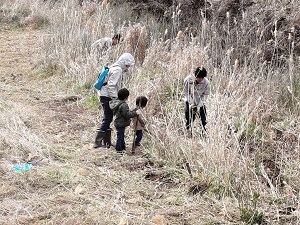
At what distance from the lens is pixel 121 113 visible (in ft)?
17.4

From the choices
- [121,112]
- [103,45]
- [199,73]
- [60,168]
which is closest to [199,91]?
[199,73]

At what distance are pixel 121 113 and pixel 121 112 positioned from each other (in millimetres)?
14

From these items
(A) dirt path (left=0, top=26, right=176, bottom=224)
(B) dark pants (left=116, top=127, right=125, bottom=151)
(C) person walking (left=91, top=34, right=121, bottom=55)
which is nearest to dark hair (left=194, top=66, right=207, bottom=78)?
(B) dark pants (left=116, top=127, right=125, bottom=151)

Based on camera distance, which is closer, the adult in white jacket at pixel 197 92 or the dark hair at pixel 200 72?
the dark hair at pixel 200 72

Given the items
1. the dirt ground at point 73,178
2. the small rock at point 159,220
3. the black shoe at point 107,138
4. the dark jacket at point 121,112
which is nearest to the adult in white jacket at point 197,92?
the dark jacket at point 121,112

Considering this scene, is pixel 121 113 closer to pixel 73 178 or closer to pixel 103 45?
pixel 73 178

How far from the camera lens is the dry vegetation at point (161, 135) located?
3855 millimetres

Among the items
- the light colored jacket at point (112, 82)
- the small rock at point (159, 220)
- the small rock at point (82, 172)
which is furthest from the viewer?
the light colored jacket at point (112, 82)

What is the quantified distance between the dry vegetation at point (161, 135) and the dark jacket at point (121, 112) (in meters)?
0.38

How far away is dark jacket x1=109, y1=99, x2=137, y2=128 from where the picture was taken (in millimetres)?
5250

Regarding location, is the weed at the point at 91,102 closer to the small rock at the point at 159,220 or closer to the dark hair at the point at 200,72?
the dark hair at the point at 200,72

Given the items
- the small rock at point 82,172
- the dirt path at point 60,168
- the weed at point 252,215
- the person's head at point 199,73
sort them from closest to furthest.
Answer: the weed at point 252,215
the dirt path at point 60,168
the small rock at point 82,172
the person's head at point 199,73

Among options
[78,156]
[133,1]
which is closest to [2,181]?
[78,156]

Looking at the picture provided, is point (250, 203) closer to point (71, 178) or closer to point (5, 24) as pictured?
point (71, 178)
